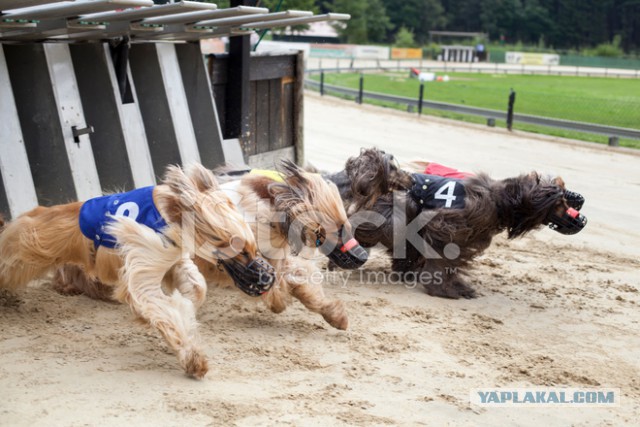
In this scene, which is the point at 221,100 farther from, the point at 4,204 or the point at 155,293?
the point at 155,293

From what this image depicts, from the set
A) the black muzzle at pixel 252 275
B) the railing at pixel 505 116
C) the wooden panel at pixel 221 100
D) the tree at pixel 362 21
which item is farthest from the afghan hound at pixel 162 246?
the tree at pixel 362 21

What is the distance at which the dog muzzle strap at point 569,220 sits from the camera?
15.5 feet

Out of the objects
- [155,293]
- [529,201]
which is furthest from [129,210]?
[529,201]

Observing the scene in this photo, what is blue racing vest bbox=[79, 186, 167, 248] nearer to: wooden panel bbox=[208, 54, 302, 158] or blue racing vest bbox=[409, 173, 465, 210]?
blue racing vest bbox=[409, 173, 465, 210]

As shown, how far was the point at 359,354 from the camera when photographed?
370 centimetres

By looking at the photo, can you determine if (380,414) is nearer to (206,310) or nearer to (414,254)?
(206,310)

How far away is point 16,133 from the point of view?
475cm

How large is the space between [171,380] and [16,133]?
228 cm

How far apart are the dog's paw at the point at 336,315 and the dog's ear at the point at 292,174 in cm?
66

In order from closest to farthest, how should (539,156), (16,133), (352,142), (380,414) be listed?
(380,414) → (16,133) → (539,156) → (352,142)

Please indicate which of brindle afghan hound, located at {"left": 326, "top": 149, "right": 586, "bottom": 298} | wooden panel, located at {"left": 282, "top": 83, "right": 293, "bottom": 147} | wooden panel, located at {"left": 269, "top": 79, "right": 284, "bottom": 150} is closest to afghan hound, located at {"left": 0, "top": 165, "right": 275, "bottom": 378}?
brindle afghan hound, located at {"left": 326, "top": 149, "right": 586, "bottom": 298}

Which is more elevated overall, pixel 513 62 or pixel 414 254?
pixel 414 254

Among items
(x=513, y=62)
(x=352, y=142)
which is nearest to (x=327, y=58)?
(x=513, y=62)
